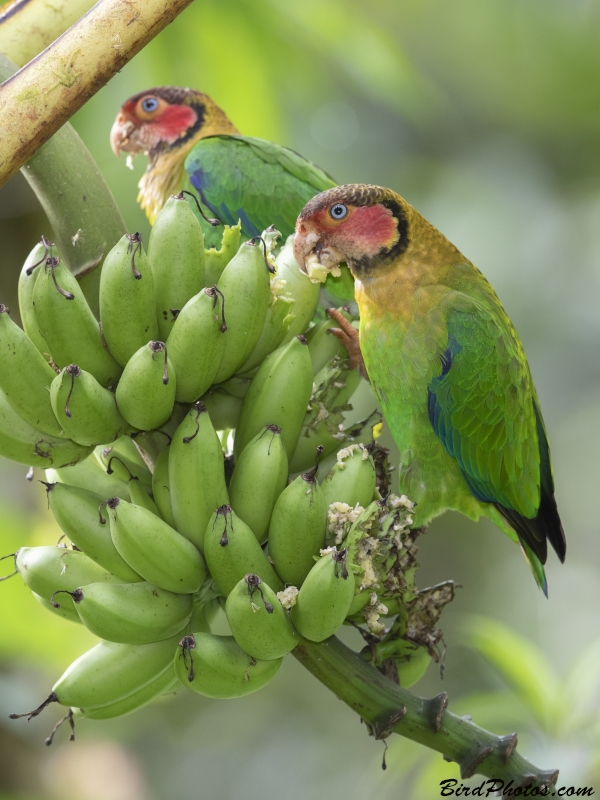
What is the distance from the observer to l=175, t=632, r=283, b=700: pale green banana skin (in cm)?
118

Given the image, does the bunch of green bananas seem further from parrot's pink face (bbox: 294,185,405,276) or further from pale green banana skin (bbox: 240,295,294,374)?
parrot's pink face (bbox: 294,185,405,276)

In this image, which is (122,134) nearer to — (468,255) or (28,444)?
(28,444)

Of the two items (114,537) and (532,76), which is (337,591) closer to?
(114,537)

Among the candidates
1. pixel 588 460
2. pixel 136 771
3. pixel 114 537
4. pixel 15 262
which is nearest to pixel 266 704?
pixel 136 771

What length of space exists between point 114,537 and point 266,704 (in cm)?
407

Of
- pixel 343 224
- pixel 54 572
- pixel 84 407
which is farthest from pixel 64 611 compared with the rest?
pixel 343 224

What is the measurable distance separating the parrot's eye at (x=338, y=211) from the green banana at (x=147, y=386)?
0.67 meters

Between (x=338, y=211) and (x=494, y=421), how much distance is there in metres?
0.67

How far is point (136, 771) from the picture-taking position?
3344 mm

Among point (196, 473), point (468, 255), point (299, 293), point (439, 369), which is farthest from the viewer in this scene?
point (468, 255)

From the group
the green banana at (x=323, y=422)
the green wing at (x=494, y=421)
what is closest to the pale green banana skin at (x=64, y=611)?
the green banana at (x=323, y=422)

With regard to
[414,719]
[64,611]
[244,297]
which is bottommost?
[414,719]

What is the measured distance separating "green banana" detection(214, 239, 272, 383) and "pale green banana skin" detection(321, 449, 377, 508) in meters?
0.27

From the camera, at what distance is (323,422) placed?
1467mm
